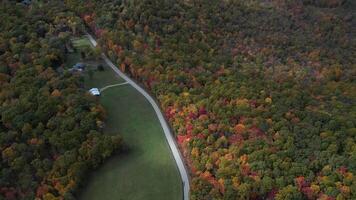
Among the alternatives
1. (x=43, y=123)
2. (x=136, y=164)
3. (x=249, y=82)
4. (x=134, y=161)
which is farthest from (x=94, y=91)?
(x=249, y=82)

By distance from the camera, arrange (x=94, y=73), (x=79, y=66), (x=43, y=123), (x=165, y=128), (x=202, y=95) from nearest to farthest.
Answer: (x=43, y=123) → (x=165, y=128) → (x=202, y=95) → (x=79, y=66) → (x=94, y=73)

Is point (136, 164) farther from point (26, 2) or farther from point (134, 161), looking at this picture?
point (26, 2)

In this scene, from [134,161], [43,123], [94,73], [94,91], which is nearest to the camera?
[134,161]

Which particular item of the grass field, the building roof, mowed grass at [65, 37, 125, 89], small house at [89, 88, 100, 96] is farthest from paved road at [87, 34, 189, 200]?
small house at [89, 88, 100, 96]

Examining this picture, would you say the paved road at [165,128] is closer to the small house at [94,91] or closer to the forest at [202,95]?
the forest at [202,95]

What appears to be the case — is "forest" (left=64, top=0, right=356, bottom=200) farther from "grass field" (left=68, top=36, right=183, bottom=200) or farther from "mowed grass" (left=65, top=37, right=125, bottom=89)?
"grass field" (left=68, top=36, right=183, bottom=200)

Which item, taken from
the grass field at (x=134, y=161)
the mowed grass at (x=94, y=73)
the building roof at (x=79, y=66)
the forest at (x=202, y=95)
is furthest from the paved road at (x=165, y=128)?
the building roof at (x=79, y=66)
